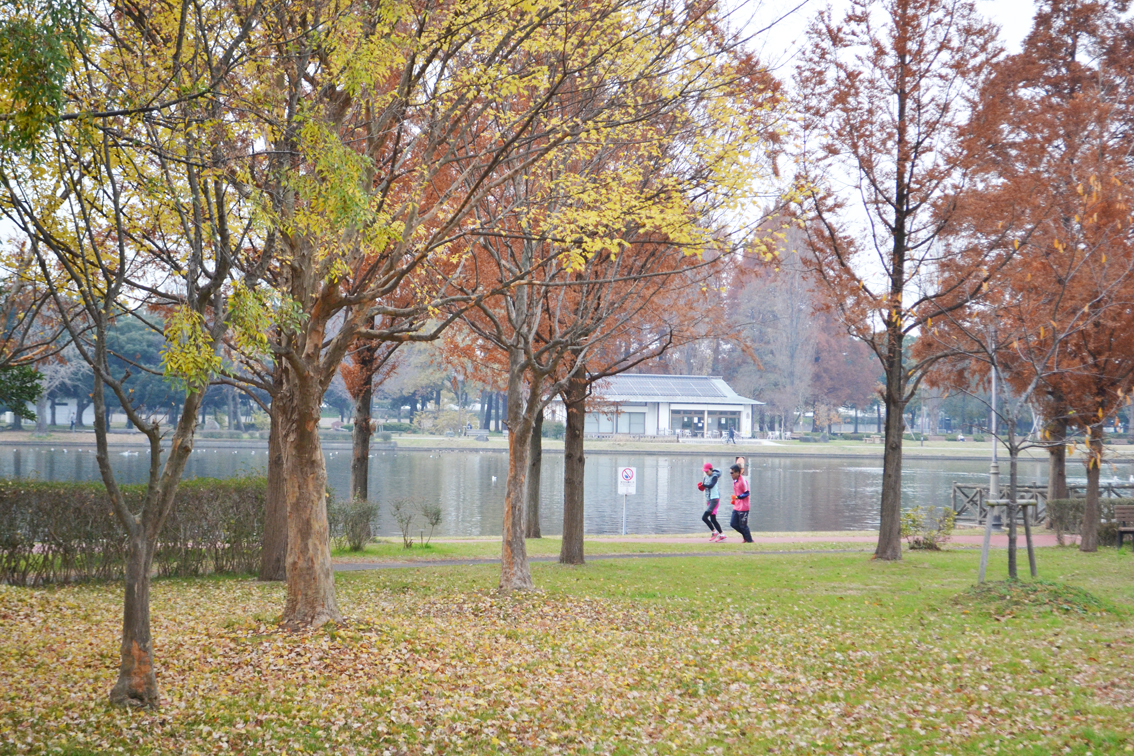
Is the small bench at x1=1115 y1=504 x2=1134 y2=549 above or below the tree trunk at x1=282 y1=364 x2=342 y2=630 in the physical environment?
below

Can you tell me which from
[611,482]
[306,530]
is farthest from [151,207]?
[611,482]

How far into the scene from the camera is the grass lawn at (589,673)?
17.2 ft

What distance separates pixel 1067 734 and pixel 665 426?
2602 inches

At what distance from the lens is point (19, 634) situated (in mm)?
7188

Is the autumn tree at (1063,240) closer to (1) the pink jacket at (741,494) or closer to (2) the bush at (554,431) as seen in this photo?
(1) the pink jacket at (741,494)

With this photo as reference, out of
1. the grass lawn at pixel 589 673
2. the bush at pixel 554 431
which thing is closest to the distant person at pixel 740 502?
the grass lawn at pixel 589 673

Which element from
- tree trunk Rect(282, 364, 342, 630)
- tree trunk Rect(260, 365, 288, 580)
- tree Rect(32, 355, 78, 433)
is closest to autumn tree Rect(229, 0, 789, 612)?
tree trunk Rect(282, 364, 342, 630)

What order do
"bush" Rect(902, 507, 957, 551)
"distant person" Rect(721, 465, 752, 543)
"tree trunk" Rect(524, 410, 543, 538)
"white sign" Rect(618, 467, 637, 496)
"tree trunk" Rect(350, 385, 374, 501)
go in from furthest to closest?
"white sign" Rect(618, 467, 637, 496)
"distant person" Rect(721, 465, 752, 543)
"tree trunk" Rect(524, 410, 543, 538)
"tree trunk" Rect(350, 385, 374, 501)
"bush" Rect(902, 507, 957, 551)

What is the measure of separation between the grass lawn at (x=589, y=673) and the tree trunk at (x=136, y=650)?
0.15 m

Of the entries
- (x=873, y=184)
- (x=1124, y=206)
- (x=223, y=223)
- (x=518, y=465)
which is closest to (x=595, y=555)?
(x=518, y=465)

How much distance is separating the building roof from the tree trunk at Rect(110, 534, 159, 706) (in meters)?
63.3

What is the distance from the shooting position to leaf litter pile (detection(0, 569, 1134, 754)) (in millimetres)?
5191

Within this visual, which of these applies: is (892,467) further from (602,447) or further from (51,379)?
(51,379)

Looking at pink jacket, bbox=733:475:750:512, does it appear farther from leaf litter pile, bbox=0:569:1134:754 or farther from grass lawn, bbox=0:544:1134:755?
leaf litter pile, bbox=0:569:1134:754
